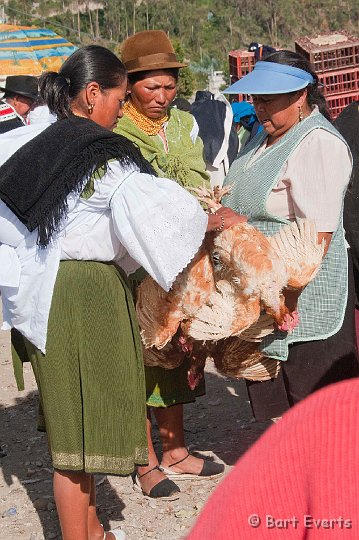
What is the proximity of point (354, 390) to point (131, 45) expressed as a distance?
113 inches

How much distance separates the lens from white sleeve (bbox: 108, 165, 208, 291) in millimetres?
2867

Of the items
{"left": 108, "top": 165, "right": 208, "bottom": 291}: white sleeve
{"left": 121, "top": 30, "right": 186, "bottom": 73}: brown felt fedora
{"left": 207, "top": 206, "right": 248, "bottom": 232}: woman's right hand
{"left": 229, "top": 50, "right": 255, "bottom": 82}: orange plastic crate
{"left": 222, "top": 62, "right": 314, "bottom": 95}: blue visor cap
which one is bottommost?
{"left": 229, "top": 50, "right": 255, "bottom": 82}: orange plastic crate

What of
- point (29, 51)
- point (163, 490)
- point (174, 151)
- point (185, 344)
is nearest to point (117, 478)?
point (163, 490)

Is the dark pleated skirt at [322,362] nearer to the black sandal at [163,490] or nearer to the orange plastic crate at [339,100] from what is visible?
the black sandal at [163,490]

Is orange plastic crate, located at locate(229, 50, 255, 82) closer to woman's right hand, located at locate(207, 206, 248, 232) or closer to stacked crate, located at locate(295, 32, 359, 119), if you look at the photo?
stacked crate, located at locate(295, 32, 359, 119)

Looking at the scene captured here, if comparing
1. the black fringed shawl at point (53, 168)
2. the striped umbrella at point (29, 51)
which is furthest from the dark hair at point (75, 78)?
the striped umbrella at point (29, 51)

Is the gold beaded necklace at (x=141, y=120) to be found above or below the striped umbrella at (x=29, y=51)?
above

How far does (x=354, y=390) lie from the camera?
1325 millimetres

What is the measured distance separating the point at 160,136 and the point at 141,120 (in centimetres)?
12

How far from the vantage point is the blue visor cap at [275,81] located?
11.5ft

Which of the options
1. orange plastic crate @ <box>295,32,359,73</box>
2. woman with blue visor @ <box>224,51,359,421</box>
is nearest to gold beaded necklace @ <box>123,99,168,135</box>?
woman with blue visor @ <box>224,51,359,421</box>

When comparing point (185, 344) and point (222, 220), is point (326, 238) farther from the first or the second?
point (185, 344)

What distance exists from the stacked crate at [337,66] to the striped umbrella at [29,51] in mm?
2511

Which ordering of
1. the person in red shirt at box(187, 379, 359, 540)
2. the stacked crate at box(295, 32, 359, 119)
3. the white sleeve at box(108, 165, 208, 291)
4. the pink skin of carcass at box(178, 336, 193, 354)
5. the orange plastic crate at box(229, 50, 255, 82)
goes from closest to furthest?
the person in red shirt at box(187, 379, 359, 540) < the white sleeve at box(108, 165, 208, 291) < the pink skin of carcass at box(178, 336, 193, 354) < the orange plastic crate at box(229, 50, 255, 82) < the stacked crate at box(295, 32, 359, 119)
